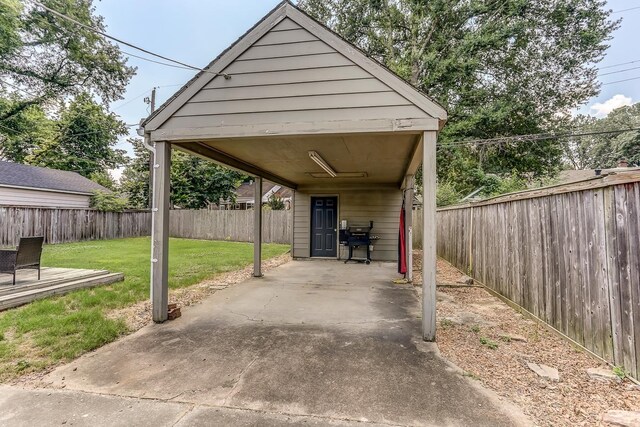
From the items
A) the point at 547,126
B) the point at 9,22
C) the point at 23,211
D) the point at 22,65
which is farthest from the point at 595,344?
the point at 22,65

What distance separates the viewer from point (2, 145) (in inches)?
773

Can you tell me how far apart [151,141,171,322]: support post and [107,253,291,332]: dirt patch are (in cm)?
29

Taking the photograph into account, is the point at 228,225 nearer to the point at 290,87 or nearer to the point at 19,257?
the point at 19,257

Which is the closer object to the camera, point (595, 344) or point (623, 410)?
point (623, 410)

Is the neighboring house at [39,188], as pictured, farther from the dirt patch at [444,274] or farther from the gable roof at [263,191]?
the dirt patch at [444,274]

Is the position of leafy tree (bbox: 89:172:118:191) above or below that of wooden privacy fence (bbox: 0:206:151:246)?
above

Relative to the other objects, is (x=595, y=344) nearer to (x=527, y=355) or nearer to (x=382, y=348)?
(x=527, y=355)

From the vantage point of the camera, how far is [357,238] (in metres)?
8.77

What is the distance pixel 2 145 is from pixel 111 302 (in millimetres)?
23729

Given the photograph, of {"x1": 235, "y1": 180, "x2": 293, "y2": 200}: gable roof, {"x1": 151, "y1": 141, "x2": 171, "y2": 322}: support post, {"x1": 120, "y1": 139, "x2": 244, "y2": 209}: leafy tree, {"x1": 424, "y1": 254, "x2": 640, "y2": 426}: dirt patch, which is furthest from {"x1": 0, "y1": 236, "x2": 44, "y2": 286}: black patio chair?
{"x1": 235, "y1": 180, "x2": 293, "y2": 200}: gable roof

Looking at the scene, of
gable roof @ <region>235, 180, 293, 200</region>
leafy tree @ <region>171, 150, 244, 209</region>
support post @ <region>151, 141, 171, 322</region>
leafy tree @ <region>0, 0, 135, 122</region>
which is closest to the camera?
support post @ <region>151, 141, 171, 322</region>

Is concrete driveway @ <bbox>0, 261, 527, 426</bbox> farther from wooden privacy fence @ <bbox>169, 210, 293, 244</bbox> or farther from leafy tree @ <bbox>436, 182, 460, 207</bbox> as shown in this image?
wooden privacy fence @ <bbox>169, 210, 293, 244</bbox>

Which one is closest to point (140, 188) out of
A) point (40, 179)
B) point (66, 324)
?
point (40, 179)

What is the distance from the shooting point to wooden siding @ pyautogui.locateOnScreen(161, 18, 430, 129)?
3.40m
